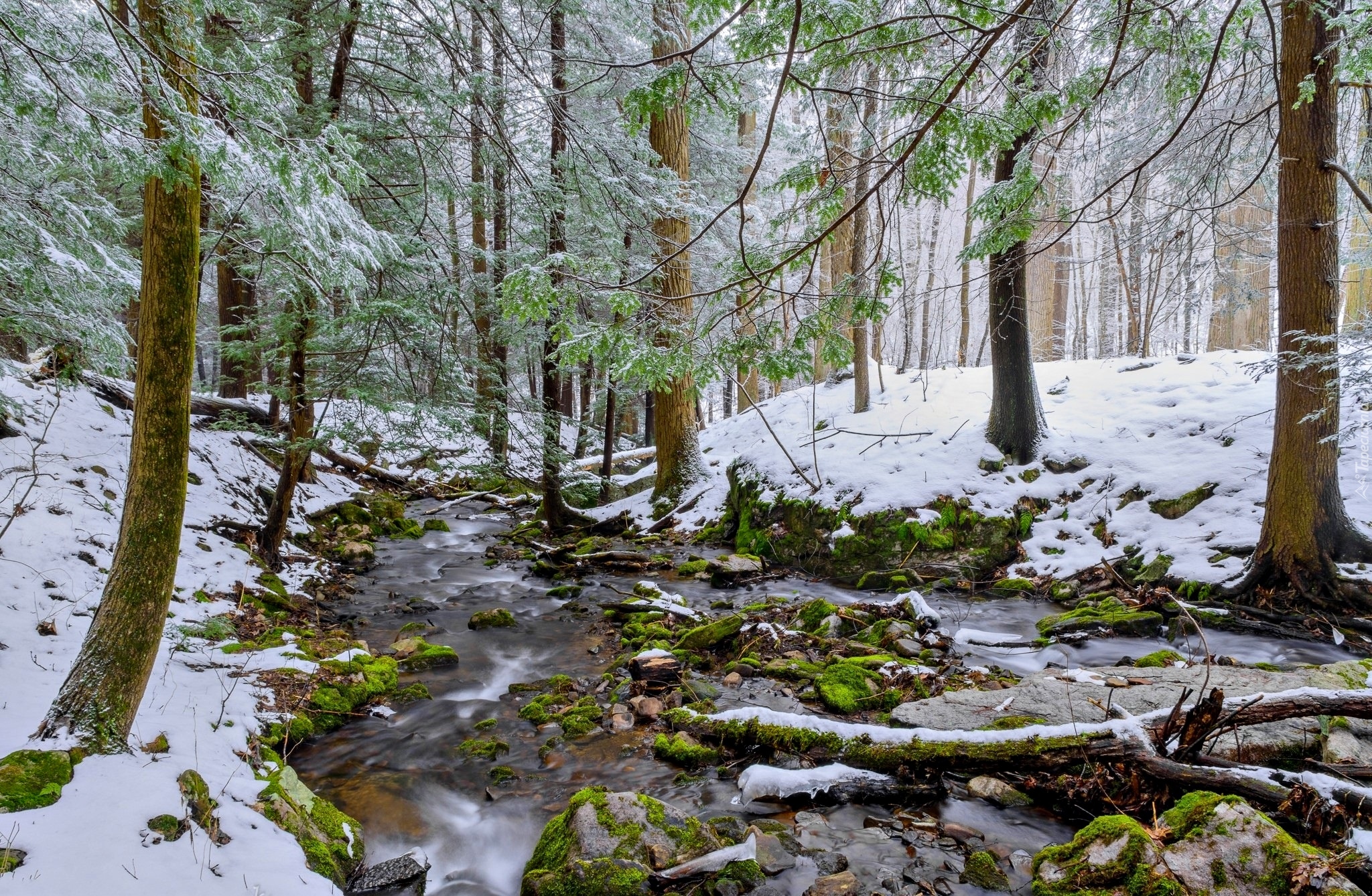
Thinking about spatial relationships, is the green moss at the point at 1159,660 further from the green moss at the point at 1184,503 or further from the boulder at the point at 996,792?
the green moss at the point at 1184,503

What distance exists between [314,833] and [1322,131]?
887 cm

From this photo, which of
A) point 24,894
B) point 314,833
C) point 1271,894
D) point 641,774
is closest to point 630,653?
point 641,774

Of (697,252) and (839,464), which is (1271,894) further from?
(697,252)

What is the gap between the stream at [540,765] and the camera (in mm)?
3211

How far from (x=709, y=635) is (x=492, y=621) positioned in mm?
2736

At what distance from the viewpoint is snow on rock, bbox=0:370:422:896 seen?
102 inches

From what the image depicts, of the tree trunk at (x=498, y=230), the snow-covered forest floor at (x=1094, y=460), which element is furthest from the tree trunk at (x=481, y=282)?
the snow-covered forest floor at (x=1094, y=460)

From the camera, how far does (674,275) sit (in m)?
9.93

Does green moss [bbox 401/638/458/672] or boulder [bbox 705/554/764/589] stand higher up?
boulder [bbox 705/554/764/589]

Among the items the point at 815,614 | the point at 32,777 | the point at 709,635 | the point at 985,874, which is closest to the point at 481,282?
the point at 709,635

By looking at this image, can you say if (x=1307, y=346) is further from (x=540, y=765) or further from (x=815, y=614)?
(x=540, y=765)

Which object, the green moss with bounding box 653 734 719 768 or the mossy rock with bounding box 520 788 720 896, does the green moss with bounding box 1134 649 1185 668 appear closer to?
the green moss with bounding box 653 734 719 768

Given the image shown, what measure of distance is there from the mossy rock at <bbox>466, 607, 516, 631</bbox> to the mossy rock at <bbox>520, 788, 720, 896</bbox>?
13.3 feet

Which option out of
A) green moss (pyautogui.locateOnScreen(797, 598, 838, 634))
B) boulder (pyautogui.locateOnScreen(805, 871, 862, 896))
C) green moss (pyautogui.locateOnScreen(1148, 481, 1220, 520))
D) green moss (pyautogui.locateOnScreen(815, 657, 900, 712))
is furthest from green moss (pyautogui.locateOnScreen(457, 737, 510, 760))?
green moss (pyautogui.locateOnScreen(1148, 481, 1220, 520))
